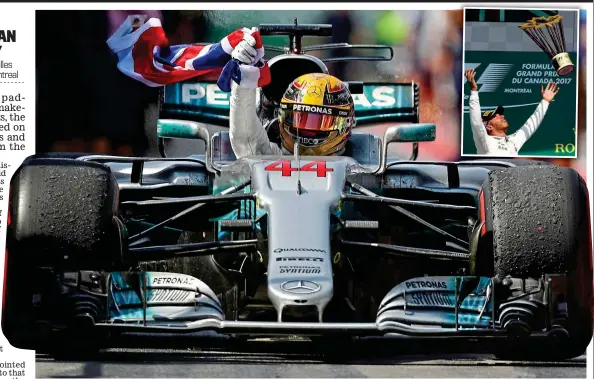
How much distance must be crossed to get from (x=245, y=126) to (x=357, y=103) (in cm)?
363

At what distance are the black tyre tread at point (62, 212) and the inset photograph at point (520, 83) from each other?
8.56 m

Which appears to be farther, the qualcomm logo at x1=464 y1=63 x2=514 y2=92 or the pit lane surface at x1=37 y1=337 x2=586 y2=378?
the qualcomm logo at x1=464 y1=63 x2=514 y2=92

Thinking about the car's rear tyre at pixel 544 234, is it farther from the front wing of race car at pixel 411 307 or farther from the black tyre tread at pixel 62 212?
the black tyre tread at pixel 62 212

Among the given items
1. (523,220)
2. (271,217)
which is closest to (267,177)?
(271,217)

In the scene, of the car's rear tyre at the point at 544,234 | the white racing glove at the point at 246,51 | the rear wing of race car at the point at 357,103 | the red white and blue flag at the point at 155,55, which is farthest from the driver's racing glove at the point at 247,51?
the red white and blue flag at the point at 155,55

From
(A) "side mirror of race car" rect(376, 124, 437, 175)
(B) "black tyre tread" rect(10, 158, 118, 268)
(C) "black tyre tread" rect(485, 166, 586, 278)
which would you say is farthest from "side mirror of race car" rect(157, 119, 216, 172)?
(C) "black tyre tread" rect(485, 166, 586, 278)

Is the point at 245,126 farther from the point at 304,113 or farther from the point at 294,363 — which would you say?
the point at 294,363

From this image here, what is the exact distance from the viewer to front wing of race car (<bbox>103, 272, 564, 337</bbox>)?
7.94 m

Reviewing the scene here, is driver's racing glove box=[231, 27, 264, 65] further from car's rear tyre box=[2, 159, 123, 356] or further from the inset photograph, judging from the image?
the inset photograph

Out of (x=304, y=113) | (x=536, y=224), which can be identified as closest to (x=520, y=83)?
(x=304, y=113)

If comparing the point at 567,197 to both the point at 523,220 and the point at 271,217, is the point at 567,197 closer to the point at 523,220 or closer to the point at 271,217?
the point at 523,220

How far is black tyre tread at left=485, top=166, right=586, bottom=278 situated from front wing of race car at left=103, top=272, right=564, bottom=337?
16 centimetres

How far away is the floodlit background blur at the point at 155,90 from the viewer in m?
16.6

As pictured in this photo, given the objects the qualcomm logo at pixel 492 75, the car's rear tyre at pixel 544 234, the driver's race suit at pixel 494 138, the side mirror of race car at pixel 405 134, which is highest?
the qualcomm logo at pixel 492 75
